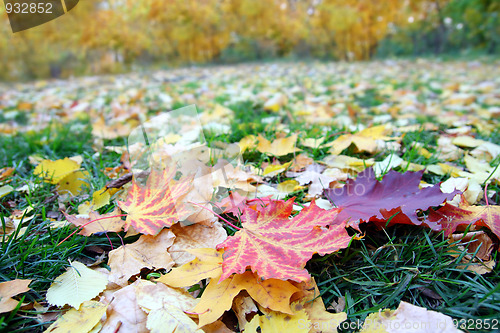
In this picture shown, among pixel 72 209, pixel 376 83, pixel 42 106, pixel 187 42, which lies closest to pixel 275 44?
pixel 187 42

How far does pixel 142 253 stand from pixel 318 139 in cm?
99

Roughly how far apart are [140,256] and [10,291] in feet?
0.98

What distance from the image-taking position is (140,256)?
86cm

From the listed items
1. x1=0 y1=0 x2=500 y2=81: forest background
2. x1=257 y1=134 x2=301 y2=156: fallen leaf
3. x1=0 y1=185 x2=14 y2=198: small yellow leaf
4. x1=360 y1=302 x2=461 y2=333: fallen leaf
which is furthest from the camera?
x1=0 y1=0 x2=500 y2=81: forest background

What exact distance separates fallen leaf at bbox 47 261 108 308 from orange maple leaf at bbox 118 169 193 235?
15 centimetres

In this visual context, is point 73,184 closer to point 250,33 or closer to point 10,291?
point 10,291

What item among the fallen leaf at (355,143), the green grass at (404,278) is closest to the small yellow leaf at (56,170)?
the green grass at (404,278)

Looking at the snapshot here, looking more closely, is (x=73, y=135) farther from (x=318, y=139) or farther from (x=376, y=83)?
(x=376, y=83)

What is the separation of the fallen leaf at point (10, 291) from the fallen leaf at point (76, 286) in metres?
0.06

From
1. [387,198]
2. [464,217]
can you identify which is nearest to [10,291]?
[387,198]

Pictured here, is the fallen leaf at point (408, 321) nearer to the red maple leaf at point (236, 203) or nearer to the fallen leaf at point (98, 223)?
the red maple leaf at point (236, 203)

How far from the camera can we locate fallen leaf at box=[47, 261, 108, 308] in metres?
0.74

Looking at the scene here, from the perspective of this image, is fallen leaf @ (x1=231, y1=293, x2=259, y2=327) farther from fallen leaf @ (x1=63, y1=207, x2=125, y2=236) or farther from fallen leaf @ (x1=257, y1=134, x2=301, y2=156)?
fallen leaf @ (x1=257, y1=134, x2=301, y2=156)

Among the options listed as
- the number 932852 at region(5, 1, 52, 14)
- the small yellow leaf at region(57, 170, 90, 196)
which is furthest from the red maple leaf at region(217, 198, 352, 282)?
the number 932852 at region(5, 1, 52, 14)
